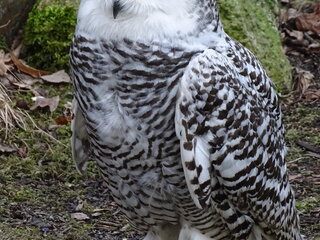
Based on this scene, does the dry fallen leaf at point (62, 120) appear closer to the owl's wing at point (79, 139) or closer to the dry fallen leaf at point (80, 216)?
the dry fallen leaf at point (80, 216)

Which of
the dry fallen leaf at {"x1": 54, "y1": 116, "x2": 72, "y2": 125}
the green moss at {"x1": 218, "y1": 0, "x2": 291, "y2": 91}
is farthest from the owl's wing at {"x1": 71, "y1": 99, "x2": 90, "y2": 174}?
the green moss at {"x1": 218, "y1": 0, "x2": 291, "y2": 91}

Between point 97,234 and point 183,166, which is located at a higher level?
point 183,166

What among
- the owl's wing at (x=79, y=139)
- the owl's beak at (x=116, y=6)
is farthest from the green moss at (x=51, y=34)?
the owl's beak at (x=116, y=6)

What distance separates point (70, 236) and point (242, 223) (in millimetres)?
1442

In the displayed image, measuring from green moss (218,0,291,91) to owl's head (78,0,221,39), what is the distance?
3.78 m

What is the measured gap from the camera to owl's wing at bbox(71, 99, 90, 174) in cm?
539

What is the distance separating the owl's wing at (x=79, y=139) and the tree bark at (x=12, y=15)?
114 inches

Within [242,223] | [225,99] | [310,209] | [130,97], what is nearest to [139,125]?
[130,97]

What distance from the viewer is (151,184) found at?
508 cm

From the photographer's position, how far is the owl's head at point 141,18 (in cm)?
476

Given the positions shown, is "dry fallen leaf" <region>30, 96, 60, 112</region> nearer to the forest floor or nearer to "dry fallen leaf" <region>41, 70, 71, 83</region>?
the forest floor

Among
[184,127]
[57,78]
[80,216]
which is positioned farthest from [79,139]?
[57,78]

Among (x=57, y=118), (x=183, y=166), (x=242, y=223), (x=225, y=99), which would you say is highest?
(x=225, y=99)

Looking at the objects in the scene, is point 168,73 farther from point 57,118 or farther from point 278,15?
point 278,15
